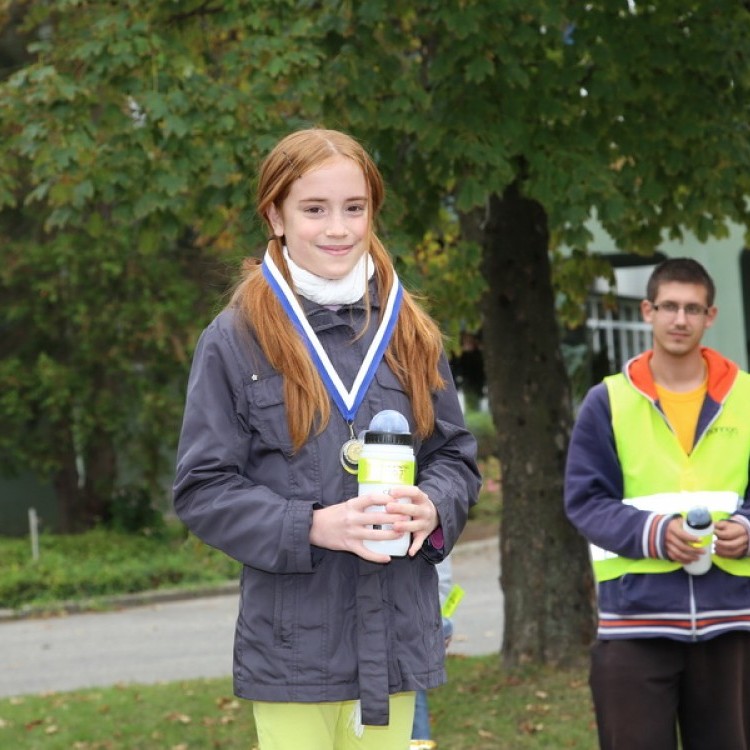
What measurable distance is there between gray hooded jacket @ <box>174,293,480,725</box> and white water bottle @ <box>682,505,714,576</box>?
57.3 inches

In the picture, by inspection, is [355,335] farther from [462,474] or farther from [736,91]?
[736,91]

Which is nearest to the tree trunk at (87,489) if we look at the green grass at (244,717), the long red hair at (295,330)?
the green grass at (244,717)

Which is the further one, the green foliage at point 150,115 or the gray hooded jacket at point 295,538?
the green foliage at point 150,115

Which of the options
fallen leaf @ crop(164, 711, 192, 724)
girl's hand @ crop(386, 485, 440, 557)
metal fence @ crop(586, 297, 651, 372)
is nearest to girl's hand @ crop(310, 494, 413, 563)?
girl's hand @ crop(386, 485, 440, 557)

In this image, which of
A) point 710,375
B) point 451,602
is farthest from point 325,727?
point 451,602

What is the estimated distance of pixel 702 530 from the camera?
4508mm

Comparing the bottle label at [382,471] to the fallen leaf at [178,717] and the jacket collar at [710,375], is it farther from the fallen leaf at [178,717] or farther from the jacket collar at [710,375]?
the fallen leaf at [178,717]

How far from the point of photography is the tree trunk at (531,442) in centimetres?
959

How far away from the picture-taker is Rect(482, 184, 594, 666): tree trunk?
377 inches

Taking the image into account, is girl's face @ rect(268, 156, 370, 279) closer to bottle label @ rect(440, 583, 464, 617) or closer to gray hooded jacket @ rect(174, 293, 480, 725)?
gray hooded jacket @ rect(174, 293, 480, 725)

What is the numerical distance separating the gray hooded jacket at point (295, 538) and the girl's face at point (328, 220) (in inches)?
4.6

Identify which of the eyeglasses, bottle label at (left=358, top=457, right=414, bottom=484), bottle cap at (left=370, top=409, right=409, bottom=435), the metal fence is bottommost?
bottle label at (left=358, top=457, right=414, bottom=484)

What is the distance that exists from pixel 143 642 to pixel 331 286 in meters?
12.6

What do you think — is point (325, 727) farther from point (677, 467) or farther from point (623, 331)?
point (623, 331)
